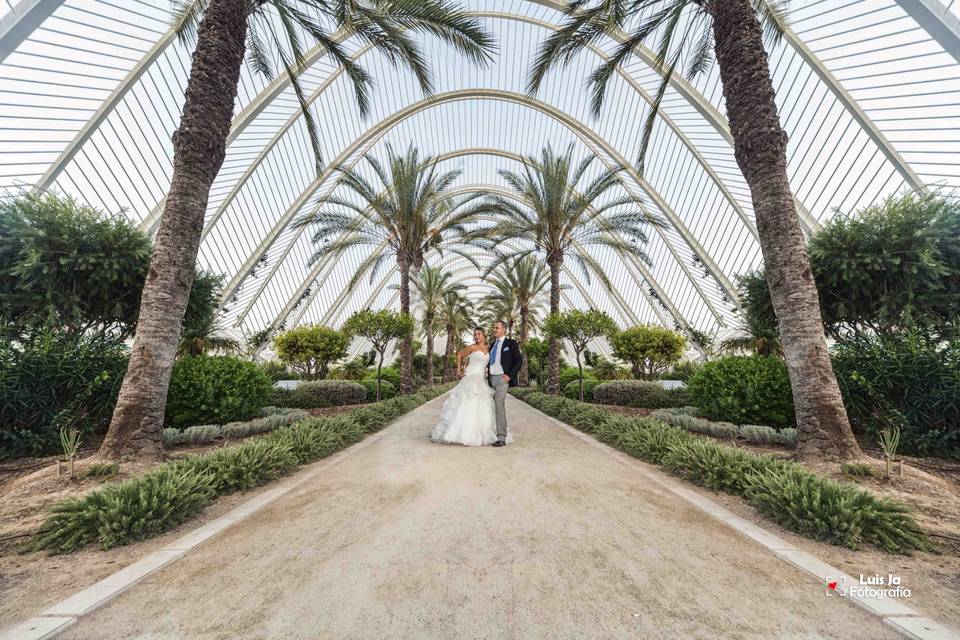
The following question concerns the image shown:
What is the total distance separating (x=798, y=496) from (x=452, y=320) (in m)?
33.9

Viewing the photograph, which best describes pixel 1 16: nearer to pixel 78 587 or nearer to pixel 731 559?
pixel 78 587

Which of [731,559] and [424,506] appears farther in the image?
[424,506]

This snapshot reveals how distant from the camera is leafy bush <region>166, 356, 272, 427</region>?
24.3 ft

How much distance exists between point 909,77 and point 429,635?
22266 mm

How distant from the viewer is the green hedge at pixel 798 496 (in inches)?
116

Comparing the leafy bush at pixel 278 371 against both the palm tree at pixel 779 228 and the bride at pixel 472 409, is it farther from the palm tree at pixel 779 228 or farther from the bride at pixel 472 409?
the palm tree at pixel 779 228

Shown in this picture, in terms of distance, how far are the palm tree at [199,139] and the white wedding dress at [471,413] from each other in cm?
436

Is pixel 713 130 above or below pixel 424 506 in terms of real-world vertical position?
above

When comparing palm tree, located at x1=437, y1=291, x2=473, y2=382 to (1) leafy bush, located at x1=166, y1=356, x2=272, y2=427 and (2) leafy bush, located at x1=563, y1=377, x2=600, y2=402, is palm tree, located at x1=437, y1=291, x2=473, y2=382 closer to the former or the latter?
(2) leafy bush, located at x1=563, y1=377, x2=600, y2=402

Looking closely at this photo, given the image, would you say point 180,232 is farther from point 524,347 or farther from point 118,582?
point 524,347

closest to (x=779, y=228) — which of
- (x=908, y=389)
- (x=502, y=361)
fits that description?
(x=908, y=389)

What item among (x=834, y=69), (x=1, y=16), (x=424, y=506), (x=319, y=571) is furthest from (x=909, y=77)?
(x=1, y=16)

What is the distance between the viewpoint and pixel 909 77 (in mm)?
13148

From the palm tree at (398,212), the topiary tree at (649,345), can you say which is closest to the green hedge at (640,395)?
the topiary tree at (649,345)
